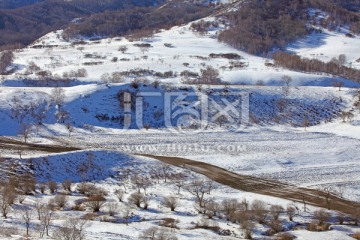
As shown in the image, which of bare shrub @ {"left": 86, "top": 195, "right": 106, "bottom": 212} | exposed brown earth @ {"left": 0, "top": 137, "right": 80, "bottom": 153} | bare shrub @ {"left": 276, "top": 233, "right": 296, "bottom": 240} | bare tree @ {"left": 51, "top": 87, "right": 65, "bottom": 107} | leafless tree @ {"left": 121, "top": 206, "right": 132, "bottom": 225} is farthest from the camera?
bare tree @ {"left": 51, "top": 87, "right": 65, "bottom": 107}

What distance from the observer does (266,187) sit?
39.1 meters

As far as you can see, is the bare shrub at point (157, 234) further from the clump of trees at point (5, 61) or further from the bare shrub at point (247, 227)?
the clump of trees at point (5, 61)

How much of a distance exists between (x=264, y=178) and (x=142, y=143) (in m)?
15.4

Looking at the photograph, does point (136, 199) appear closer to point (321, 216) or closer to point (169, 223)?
point (169, 223)

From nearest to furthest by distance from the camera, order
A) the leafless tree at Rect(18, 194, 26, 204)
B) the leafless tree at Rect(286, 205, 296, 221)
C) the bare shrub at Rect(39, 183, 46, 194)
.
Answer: the leafless tree at Rect(18, 194, 26, 204), the leafless tree at Rect(286, 205, 296, 221), the bare shrub at Rect(39, 183, 46, 194)

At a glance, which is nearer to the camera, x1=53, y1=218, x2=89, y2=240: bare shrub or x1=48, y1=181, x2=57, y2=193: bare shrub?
x1=53, y1=218, x2=89, y2=240: bare shrub

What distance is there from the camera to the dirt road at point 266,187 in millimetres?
35719

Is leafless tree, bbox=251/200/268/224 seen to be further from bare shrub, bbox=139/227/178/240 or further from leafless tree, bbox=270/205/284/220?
bare shrub, bbox=139/227/178/240

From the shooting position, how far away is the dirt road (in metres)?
35.7

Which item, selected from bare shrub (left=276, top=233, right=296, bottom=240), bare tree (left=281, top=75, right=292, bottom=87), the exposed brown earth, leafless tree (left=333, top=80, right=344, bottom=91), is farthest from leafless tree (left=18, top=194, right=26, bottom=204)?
leafless tree (left=333, top=80, right=344, bottom=91)

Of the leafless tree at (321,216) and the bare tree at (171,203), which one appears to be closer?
the leafless tree at (321,216)
